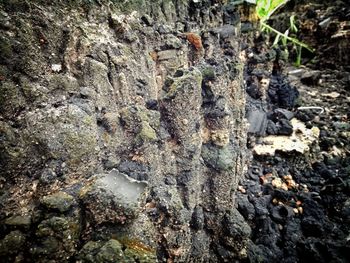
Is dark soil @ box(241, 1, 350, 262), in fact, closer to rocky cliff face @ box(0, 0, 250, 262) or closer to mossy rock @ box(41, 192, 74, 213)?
rocky cliff face @ box(0, 0, 250, 262)

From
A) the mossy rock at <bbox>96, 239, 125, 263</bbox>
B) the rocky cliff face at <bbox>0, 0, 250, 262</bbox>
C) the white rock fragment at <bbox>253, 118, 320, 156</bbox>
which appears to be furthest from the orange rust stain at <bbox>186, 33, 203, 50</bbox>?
the mossy rock at <bbox>96, 239, 125, 263</bbox>

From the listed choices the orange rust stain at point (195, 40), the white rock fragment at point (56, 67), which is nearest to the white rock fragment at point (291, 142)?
the orange rust stain at point (195, 40)

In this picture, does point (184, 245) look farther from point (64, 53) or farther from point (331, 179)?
point (331, 179)

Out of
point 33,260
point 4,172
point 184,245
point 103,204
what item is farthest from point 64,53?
point 184,245

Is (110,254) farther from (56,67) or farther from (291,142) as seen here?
(291,142)

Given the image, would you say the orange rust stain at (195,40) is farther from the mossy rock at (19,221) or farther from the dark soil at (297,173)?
the mossy rock at (19,221)

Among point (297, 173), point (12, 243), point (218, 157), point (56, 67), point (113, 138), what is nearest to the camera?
point (12, 243)

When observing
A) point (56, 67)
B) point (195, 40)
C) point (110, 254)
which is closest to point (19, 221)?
point (110, 254)
